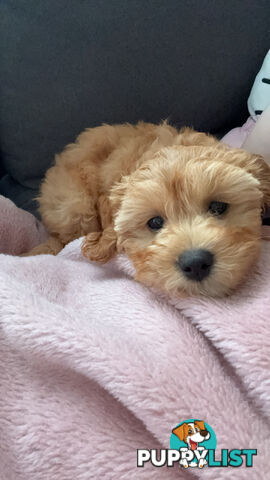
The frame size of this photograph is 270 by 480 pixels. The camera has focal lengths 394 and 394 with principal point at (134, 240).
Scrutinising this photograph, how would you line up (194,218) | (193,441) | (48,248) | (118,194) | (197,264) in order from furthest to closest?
(48,248) → (118,194) → (194,218) → (197,264) → (193,441)

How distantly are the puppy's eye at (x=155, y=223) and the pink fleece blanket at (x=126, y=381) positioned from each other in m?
0.25

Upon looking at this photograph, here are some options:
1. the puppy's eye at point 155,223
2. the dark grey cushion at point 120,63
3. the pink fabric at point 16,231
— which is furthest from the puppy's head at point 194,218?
the dark grey cushion at point 120,63

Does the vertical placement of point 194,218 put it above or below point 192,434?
above

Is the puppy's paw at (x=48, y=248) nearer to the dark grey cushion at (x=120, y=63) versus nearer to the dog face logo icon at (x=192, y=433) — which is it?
the dark grey cushion at (x=120, y=63)

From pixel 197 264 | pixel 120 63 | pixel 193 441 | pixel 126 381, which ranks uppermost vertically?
pixel 120 63

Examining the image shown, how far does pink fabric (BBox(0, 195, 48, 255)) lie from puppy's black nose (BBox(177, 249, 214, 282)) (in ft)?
3.20

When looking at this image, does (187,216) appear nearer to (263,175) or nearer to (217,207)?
(217,207)

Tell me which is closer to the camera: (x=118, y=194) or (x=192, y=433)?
(x=192, y=433)

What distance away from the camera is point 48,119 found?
2033mm

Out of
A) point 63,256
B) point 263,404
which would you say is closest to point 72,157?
point 63,256

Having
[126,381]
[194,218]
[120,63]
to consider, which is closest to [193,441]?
[126,381]

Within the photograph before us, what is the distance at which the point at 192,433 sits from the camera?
2.67ft

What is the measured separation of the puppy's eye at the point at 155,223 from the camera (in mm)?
1239

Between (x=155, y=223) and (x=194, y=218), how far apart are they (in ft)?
0.43
